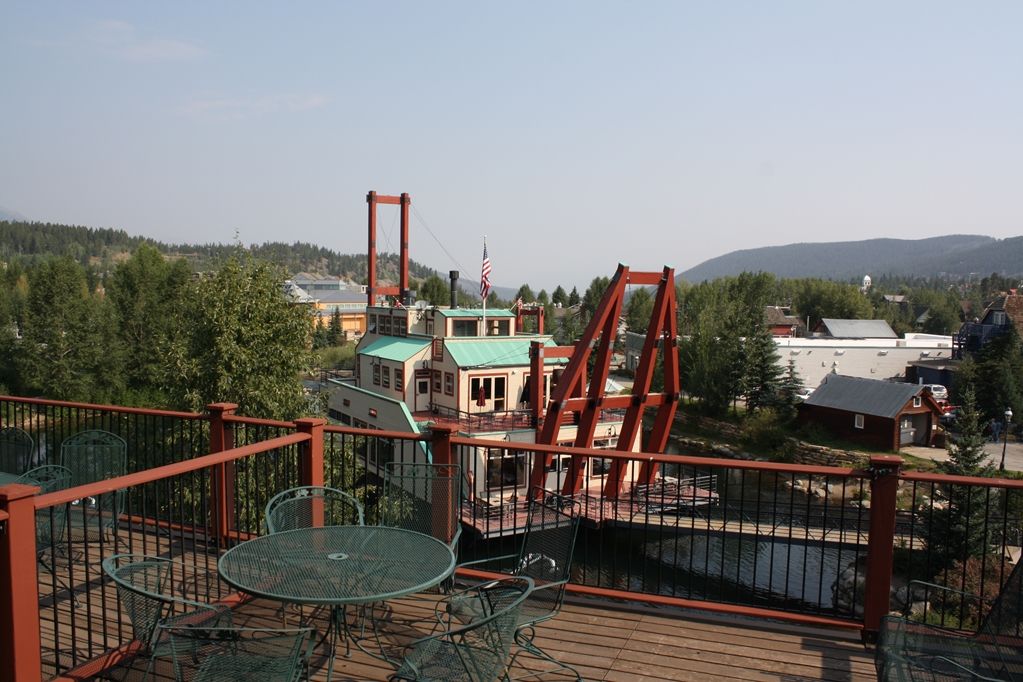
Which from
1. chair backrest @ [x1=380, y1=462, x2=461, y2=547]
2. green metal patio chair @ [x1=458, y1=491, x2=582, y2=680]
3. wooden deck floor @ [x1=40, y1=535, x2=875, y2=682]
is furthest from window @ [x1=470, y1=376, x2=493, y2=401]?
green metal patio chair @ [x1=458, y1=491, x2=582, y2=680]

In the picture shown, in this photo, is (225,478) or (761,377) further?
(761,377)

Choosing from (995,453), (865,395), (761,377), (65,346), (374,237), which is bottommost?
(995,453)

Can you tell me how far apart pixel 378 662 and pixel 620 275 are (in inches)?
755

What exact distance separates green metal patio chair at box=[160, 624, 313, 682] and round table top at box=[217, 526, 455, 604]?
1.28ft

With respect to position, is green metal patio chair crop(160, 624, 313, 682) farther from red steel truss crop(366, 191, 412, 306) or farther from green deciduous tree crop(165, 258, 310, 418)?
red steel truss crop(366, 191, 412, 306)

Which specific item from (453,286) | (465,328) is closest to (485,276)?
(465,328)

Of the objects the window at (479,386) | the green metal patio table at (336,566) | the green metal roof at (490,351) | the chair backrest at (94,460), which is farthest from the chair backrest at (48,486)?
the window at (479,386)

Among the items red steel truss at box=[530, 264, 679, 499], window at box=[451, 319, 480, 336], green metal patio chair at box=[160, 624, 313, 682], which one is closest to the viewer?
green metal patio chair at box=[160, 624, 313, 682]

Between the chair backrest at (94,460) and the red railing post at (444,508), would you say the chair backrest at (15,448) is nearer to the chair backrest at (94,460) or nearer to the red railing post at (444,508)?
the chair backrest at (94,460)

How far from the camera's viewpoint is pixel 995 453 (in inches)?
1289

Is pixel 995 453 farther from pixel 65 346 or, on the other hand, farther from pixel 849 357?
pixel 65 346

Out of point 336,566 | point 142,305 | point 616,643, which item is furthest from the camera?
point 142,305

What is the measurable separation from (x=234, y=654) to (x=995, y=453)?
38.0 meters

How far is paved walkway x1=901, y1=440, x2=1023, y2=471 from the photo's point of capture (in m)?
31.3
